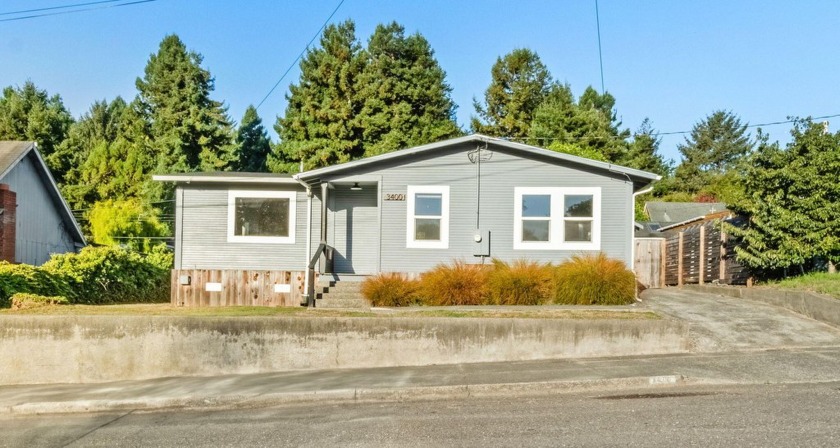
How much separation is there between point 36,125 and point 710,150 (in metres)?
59.0

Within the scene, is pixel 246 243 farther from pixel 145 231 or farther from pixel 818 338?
pixel 145 231

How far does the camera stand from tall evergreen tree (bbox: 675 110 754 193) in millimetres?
70000

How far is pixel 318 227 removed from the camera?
19297 millimetres

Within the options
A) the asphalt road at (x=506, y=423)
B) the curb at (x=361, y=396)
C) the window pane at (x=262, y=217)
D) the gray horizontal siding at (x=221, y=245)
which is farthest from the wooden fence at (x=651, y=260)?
the asphalt road at (x=506, y=423)

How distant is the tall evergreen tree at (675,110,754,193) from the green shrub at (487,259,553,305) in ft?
188

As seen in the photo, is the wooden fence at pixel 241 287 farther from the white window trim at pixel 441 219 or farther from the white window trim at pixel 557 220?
the white window trim at pixel 557 220

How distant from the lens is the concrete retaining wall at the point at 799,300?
45.1ft

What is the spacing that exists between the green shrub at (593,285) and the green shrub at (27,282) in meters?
11.5

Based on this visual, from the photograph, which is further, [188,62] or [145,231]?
[188,62]

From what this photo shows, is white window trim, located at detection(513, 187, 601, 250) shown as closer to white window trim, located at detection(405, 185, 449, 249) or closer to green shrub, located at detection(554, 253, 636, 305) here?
white window trim, located at detection(405, 185, 449, 249)

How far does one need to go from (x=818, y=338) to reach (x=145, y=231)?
2975 centimetres

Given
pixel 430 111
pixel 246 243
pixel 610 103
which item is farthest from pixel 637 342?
pixel 610 103

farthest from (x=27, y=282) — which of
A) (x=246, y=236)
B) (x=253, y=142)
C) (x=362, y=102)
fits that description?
(x=253, y=142)

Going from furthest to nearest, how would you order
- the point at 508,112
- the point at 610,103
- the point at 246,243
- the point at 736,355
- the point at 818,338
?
the point at 610,103
the point at 508,112
the point at 246,243
the point at 818,338
the point at 736,355
